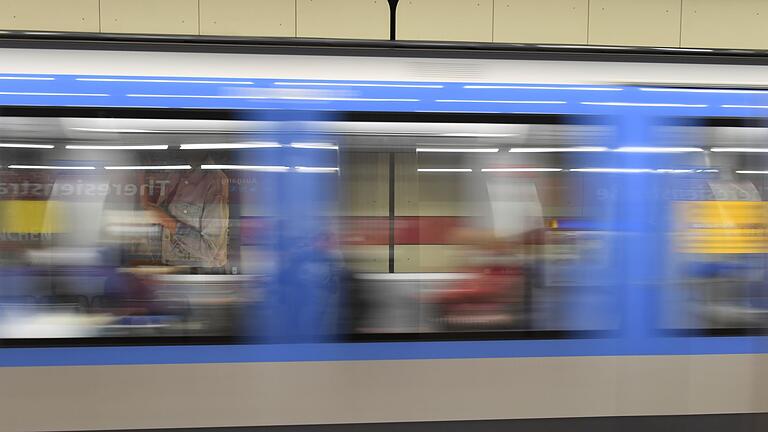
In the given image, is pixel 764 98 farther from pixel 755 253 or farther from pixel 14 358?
pixel 14 358

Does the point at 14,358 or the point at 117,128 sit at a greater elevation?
the point at 117,128

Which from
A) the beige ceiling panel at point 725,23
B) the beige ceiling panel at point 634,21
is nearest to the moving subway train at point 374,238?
the beige ceiling panel at point 634,21

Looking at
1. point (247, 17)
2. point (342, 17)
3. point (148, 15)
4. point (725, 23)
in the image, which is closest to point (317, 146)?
point (342, 17)

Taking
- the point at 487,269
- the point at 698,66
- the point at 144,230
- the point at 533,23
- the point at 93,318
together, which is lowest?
the point at 93,318

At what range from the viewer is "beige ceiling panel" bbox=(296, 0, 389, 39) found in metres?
5.82

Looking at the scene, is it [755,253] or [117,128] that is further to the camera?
[755,253]

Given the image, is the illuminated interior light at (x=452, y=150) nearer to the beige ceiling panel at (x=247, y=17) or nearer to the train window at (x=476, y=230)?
the train window at (x=476, y=230)

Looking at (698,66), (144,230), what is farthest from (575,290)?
(144,230)

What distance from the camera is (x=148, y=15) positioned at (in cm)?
572

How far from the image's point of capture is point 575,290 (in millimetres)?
2809

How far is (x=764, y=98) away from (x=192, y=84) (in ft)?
9.59

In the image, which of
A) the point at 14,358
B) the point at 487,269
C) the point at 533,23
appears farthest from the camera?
the point at 533,23

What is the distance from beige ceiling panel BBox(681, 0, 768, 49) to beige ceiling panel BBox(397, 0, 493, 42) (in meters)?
2.21

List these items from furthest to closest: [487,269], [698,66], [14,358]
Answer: [698,66], [487,269], [14,358]
